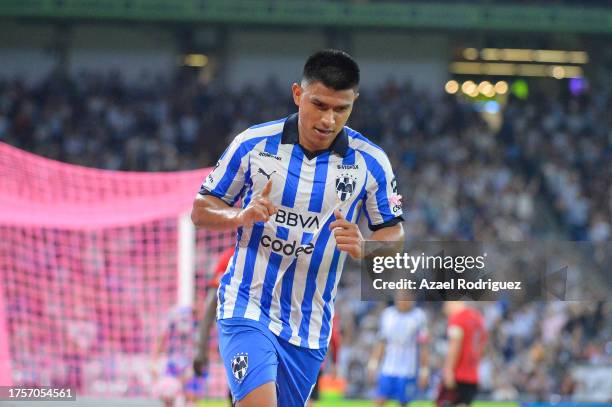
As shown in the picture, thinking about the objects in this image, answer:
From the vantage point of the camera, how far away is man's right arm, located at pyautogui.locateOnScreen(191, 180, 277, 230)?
4203 millimetres

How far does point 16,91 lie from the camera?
23656 millimetres

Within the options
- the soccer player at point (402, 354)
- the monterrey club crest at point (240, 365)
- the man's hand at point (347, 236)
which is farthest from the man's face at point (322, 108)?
the soccer player at point (402, 354)

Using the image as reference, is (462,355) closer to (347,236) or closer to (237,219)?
(347,236)

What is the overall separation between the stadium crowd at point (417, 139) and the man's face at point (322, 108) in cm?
1390

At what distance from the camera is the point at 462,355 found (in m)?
10.6

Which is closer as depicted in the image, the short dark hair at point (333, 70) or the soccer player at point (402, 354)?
the short dark hair at point (333, 70)

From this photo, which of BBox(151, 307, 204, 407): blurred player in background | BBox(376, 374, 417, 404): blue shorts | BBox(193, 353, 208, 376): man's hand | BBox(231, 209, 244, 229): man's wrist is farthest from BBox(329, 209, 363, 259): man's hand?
BBox(376, 374, 417, 404): blue shorts

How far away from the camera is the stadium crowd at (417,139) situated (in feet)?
71.2

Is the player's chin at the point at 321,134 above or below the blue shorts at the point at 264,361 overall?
above

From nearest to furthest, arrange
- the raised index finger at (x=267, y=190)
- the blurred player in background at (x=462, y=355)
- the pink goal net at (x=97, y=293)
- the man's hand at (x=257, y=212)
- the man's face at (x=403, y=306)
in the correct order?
the man's hand at (x=257, y=212), the raised index finger at (x=267, y=190), the blurred player in background at (x=462, y=355), the pink goal net at (x=97, y=293), the man's face at (x=403, y=306)

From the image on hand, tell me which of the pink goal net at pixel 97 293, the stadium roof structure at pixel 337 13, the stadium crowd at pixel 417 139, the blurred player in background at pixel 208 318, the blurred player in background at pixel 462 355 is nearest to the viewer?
the blurred player in background at pixel 208 318

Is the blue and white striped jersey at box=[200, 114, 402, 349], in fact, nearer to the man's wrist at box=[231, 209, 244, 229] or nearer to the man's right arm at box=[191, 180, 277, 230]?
the man's right arm at box=[191, 180, 277, 230]

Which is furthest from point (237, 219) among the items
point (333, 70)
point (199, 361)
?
point (199, 361)

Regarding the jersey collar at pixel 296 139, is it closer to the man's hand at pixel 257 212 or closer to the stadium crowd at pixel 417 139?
the man's hand at pixel 257 212
